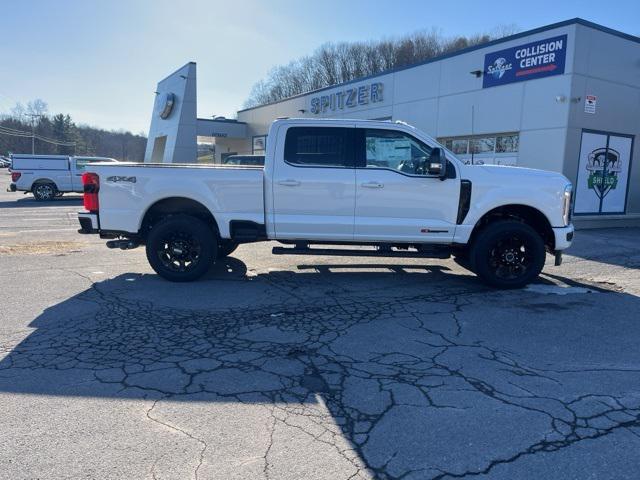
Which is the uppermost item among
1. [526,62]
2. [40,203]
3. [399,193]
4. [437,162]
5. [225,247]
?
[526,62]

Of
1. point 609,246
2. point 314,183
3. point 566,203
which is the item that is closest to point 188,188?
point 314,183

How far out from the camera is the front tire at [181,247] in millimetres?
6523

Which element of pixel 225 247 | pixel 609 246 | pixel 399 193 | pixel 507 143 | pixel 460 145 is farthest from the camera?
pixel 460 145

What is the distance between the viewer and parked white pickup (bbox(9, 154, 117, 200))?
20750mm

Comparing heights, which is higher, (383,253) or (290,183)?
(290,183)

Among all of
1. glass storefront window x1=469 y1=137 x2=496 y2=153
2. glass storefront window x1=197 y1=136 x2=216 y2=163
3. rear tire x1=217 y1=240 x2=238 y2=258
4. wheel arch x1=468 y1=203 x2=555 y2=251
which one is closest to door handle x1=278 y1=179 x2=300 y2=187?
rear tire x1=217 y1=240 x2=238 y2=258

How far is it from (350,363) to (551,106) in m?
13.0

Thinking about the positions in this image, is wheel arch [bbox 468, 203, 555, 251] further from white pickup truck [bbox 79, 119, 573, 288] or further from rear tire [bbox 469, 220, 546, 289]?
rear tire [bbox 469, 220, 546, 289]

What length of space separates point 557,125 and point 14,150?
116467mm

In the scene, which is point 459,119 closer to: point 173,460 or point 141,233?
point 141,233

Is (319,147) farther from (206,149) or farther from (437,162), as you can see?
(206,149)

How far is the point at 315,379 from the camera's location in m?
3.72

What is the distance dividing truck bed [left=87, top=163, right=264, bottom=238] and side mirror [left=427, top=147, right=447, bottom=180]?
2.29m

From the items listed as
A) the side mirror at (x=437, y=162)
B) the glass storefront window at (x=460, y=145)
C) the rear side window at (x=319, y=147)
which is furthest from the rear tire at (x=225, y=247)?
the glass storefront window at (x=460, y=145)
